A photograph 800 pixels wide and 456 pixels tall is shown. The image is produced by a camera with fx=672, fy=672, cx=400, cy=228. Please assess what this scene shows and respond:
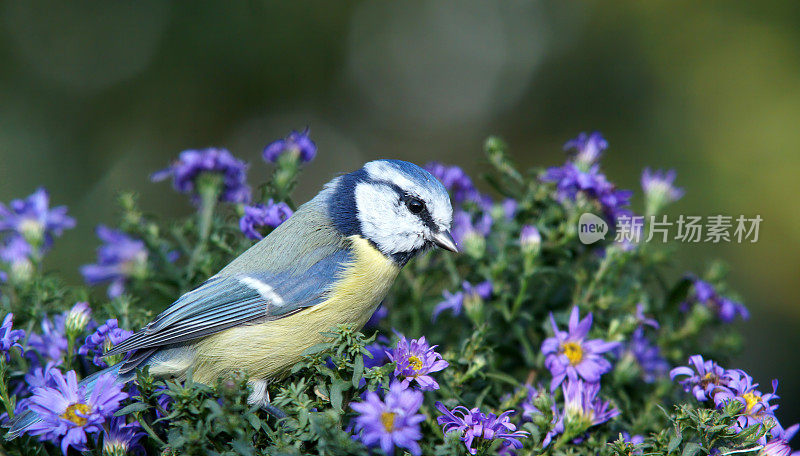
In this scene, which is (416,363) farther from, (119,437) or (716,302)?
(716,302)

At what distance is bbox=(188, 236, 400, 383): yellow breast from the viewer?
4.16 feet

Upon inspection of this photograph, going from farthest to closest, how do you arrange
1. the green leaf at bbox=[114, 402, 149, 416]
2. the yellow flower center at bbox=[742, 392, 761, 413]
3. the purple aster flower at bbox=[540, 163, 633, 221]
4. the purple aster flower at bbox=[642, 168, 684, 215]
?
the purple aster flower at bbox=[642, 168, 684, 215] < the purple aster flower at bbox=[540, 163, 633, 221] < the yellow flower center at bbox=[742, 392, 761, 413] < the green leaf at bbox=[114, 402, 149, 416]

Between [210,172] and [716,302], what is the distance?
1.26 metres

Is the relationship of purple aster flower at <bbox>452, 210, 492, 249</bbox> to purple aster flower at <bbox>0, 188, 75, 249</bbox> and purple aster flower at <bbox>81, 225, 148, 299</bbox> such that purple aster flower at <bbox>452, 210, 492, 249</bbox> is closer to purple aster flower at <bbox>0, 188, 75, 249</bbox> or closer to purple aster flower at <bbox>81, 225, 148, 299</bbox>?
purple aster flower at <bbox>81, 225, 148, 299</bbox>

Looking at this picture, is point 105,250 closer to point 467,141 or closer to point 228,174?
point 228,174

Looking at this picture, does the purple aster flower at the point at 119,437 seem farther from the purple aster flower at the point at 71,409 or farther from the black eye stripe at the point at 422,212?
the black eye stripe at the point at 422,212

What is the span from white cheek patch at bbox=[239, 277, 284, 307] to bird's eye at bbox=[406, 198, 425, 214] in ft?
1.10

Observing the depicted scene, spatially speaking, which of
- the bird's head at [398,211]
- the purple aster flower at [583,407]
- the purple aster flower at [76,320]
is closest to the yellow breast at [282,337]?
the bird's head at [398,211]

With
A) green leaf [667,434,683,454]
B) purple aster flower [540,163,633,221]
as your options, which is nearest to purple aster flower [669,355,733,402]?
green leaf [667,434,683,454]

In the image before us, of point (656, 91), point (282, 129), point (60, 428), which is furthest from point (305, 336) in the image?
point (656, 91)

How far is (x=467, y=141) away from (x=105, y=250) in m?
2.40

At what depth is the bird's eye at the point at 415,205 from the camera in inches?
55.4

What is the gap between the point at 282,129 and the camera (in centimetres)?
355

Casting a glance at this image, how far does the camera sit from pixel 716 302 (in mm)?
1613
